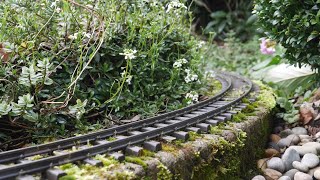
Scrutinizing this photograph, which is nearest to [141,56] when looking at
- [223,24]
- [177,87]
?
[177,87]

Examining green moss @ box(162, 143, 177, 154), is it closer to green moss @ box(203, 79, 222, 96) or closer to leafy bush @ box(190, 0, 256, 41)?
green moss @ box(203, 79, 222, 96)

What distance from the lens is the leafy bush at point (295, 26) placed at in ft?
14.1

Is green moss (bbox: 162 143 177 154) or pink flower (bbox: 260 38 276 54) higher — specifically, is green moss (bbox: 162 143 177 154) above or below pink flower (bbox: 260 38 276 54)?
below

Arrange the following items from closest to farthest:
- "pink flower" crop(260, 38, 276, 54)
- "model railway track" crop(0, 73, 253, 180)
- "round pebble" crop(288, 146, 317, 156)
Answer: "model railway track" crop(0, 73, 253, 180)
"round pebble" crop(288, 146, 317, 156)
"pink flower" crop(260, 38, 276, 54)

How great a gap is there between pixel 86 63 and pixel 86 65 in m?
0.37

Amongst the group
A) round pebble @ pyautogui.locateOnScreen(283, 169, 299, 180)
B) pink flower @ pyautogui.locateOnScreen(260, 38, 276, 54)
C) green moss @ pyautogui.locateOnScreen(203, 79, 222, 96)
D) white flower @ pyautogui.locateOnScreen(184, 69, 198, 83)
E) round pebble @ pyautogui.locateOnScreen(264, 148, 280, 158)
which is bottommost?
round pebble @ pyautogui.locateOnScreen(283, 169, 299, 180)

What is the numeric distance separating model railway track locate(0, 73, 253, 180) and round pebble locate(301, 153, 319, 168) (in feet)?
2.64

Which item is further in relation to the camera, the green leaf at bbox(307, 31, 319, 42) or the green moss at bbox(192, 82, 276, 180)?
the green leaf at bbox(307, 31, 319, 42)

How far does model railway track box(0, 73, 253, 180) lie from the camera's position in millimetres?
2260

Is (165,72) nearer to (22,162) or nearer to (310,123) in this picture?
(310,123)

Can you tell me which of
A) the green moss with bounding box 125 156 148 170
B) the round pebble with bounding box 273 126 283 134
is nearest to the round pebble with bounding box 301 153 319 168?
the round pebble with bounding box 273 126 283 134

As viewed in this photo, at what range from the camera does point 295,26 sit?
4418 millimetres

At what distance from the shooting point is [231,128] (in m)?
3.69

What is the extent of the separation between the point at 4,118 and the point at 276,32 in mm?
3066
